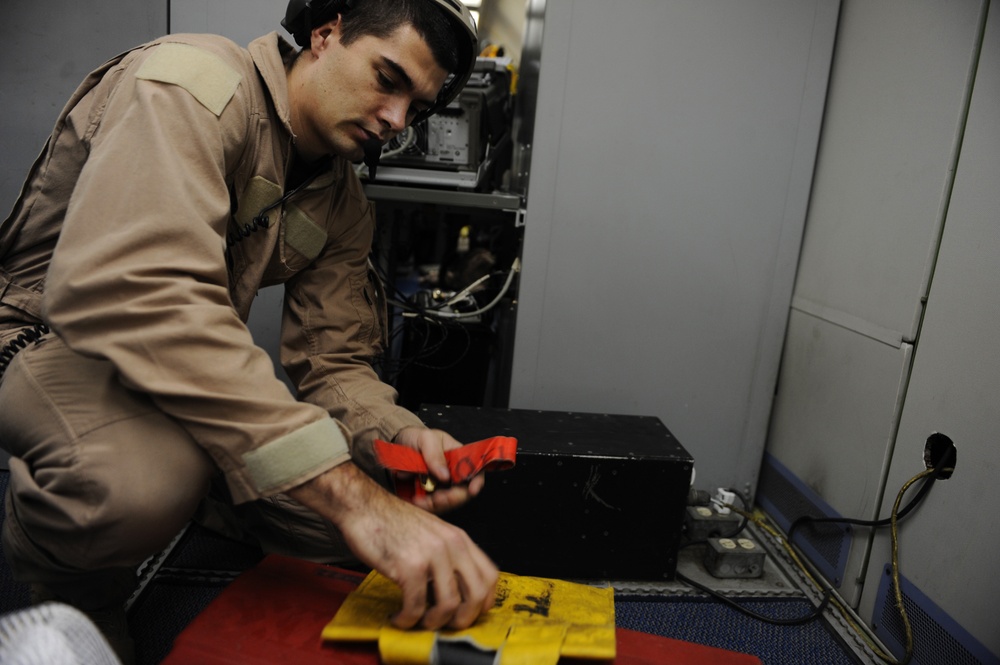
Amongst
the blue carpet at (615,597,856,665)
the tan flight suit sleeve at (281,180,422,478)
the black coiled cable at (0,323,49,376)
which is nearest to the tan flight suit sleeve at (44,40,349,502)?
the black coiled cable at (0,323,49,376)

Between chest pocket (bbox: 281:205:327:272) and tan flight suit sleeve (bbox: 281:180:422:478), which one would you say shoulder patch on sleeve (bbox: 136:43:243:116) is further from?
tan flight suit sleeve (bbox: 281:180:422:478)

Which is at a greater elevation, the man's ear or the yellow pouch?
the man's ear

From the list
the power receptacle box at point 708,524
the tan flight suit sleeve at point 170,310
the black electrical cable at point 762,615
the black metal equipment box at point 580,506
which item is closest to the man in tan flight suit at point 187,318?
the tan flight suit sleeve at point 170,310

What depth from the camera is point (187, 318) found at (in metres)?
0.74

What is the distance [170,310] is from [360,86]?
0.54 m

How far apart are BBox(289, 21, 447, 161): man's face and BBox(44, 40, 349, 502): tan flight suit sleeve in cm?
33

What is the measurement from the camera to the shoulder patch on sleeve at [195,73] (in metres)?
0.86

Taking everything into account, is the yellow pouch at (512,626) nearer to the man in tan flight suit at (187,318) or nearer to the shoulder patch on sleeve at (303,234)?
the man in tan flight suit at (187,318)

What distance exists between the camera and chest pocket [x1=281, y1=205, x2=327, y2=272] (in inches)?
48.4

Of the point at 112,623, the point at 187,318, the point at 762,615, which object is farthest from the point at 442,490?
the point at 762,615

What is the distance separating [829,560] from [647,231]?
0.86 m

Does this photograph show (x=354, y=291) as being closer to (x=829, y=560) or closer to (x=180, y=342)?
(x=180, y=342)

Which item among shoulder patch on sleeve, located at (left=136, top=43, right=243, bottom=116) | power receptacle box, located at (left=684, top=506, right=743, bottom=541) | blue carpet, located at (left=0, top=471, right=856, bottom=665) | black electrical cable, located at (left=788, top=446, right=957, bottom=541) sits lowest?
blue carpet, located at (left=0, top=471, right=856, bottom=665)

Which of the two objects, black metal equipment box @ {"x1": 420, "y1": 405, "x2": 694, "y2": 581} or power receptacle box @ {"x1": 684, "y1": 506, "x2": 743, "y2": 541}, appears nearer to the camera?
black metal equipment box @ {"x1": 420, "y1": 405, "x2": 694, "y2": 581}
